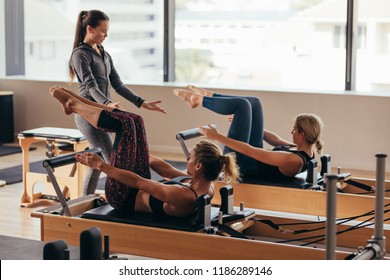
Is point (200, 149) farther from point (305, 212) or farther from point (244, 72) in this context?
point (244, 72)

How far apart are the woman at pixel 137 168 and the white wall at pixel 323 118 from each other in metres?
2.76

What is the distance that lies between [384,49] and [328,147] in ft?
2.98

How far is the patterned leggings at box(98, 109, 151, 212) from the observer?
3.29 metres

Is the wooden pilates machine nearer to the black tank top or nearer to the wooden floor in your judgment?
the wooden floor

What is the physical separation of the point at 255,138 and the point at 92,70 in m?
0.99

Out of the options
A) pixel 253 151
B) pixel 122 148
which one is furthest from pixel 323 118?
pixel 122 148

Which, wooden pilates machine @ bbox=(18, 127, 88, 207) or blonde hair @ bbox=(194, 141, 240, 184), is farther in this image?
wooden pilates machine @ bbox=(18, 127, 88, 207)

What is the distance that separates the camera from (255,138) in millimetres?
4250

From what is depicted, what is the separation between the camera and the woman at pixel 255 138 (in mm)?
3826

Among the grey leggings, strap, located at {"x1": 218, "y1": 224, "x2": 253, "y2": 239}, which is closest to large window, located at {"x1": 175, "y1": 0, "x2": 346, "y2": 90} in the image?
the grey leggings

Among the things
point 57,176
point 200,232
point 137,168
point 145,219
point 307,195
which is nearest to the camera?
point 200,232

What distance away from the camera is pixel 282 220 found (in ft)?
11.9

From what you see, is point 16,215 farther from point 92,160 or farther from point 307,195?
point 307,195

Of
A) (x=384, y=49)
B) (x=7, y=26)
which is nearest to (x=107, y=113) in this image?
(x=384, y=49)
